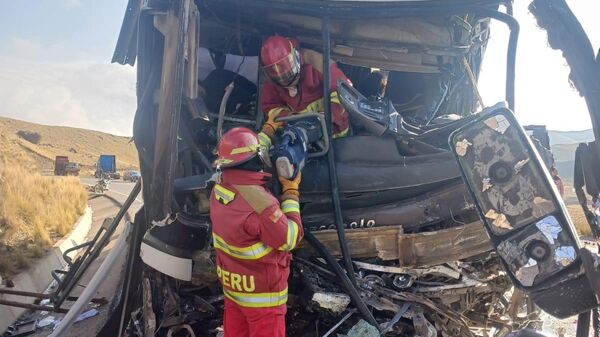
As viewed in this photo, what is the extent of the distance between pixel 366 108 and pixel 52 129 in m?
80.1

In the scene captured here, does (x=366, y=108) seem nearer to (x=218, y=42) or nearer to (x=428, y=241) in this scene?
(x=428, y=241)

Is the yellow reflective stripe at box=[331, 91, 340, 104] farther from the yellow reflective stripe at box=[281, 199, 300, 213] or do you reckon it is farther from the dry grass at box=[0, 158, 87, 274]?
the dry grass at box=[0, 158, 87, 274]

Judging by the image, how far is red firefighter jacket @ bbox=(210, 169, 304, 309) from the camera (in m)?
2.60

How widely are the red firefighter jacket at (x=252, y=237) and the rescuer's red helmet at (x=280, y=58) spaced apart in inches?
31.4

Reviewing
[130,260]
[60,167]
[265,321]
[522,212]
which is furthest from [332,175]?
[60,167]

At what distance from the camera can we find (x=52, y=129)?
2886 inches

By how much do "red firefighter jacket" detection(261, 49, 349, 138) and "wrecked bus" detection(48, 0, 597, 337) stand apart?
3.4 inches

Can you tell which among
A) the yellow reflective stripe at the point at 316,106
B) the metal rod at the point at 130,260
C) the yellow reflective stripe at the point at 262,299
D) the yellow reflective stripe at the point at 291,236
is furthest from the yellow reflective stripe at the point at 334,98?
the metal rod at the point at 130,260

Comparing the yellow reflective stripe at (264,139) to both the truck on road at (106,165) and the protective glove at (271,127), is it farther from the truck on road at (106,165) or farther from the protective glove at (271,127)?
the truck on road at (106,165)

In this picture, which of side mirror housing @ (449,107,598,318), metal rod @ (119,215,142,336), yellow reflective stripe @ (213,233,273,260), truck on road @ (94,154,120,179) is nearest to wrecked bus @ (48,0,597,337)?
metal rod @ (119,215,142,336)

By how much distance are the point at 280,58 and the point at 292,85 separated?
0.99ft

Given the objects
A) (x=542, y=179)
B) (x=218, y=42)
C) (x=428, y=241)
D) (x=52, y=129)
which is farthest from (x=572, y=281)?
(x=52, y=129)

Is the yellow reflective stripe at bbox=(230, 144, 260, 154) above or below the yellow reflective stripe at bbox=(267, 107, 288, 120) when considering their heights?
below

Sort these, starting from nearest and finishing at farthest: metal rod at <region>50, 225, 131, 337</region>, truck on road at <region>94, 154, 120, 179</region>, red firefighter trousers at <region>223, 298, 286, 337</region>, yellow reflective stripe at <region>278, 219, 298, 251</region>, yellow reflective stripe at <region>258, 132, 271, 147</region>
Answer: yellow reflective stripe at <region>278, 219, 298, 251</region> < red firefighter trousers at <region>223, 298, 286, 337</region> < yellow reflective stripe at <region>258, 132, 271, 147</region> < metal rod at <region>50, 225, 131, 337</region> < truck on road at <region>94, 154, 120, 179</region>
